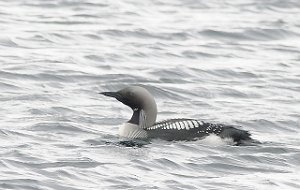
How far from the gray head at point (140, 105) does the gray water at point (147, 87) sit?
0.40 meters

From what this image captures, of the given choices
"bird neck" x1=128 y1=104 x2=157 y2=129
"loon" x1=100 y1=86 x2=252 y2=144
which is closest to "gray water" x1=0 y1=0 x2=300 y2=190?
"loon" x1=100 y1=86 x2=252 y2=144

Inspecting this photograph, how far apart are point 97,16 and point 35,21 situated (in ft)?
4.77

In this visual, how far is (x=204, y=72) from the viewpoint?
19.5 meters

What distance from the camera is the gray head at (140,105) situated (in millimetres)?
14562

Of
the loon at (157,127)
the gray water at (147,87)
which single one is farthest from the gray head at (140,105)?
the gray water at (147,87)

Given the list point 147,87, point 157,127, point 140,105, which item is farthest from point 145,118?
point 147,87

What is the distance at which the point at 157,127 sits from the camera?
1436cm

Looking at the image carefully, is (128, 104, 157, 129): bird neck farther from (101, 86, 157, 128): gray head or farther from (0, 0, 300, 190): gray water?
(0, 0, 300, 190): gray water

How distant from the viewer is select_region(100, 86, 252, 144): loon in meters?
13.9

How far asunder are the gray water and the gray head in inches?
15.6

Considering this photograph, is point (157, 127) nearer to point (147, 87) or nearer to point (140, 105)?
point (140, 105)

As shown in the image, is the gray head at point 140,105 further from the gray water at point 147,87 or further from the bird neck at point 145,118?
the gray water at point 147,87

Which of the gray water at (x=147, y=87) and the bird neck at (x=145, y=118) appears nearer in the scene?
the gray water at (x=147, y=87)

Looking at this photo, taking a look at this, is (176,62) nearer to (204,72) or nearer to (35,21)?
(204,72)
